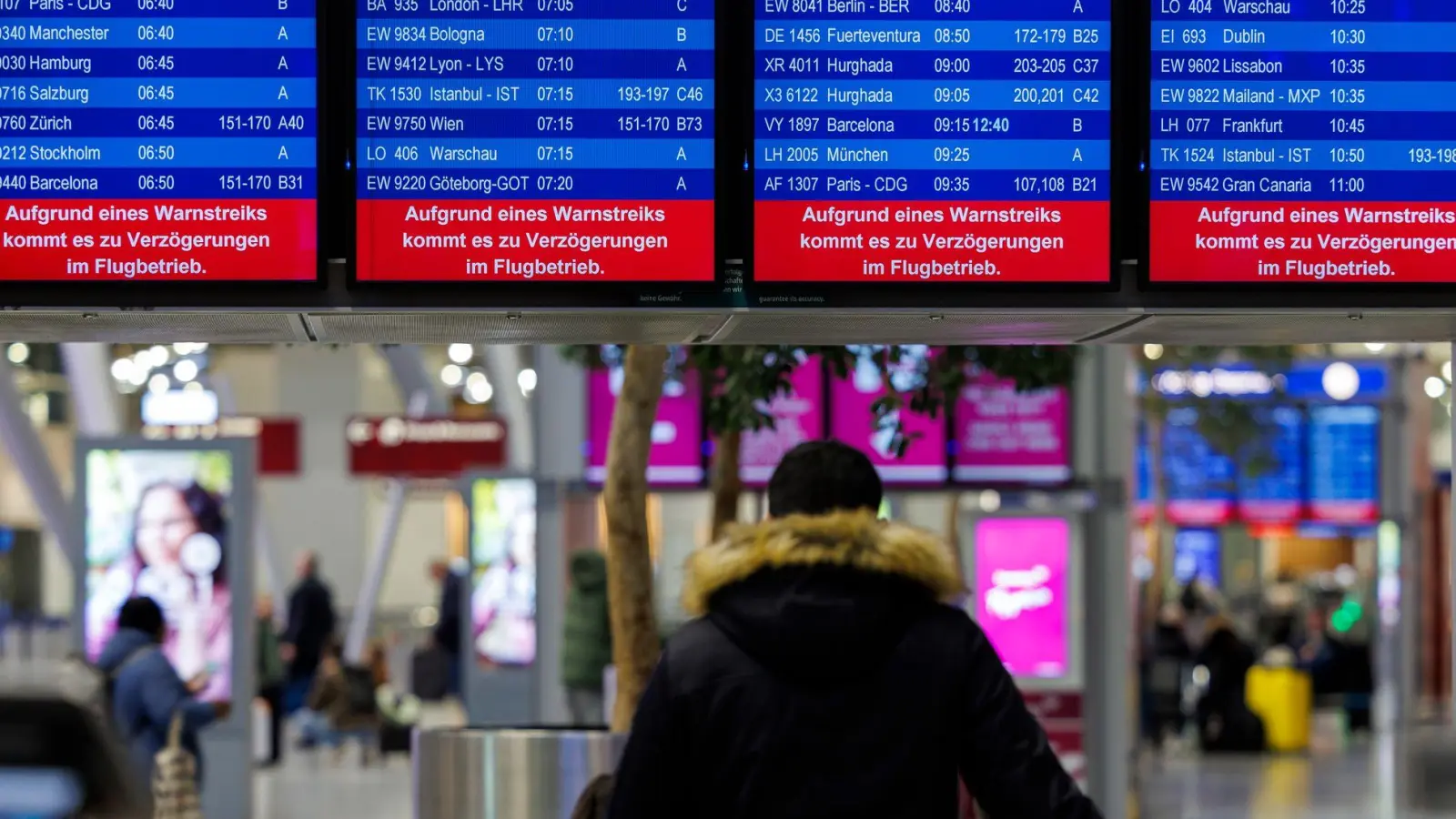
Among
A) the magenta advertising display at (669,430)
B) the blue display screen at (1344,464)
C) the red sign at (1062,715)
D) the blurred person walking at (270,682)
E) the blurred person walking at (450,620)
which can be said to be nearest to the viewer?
the red sign at (1062,715)

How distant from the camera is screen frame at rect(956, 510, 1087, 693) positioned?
12.4 m

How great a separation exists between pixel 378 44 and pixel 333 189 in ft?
1.20

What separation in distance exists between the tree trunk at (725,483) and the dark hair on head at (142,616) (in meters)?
2.44

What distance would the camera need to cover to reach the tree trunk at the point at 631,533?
760 centimetres

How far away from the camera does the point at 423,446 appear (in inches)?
902

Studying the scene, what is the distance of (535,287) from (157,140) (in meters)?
0.98

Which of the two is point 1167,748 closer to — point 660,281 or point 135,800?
point 660,281

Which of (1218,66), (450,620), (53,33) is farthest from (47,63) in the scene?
(450,620)

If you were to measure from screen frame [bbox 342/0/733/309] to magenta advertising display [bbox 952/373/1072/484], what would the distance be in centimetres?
777

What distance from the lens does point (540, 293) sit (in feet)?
16.9

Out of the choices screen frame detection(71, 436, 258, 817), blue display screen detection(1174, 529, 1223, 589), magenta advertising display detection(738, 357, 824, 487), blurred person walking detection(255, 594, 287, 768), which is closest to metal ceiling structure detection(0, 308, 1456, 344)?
magenta advertising display detection(738, 357, 824, 487)

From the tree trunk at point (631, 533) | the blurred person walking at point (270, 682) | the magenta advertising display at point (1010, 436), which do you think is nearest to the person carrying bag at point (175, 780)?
the tree trunk at point (631, 533)

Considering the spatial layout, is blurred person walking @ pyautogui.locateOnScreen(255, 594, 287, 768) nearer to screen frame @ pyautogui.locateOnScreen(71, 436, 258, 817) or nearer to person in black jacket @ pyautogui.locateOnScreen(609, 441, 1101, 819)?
screen frame @ pyautogui.locateOnScreen(71, 436, 258, 817)

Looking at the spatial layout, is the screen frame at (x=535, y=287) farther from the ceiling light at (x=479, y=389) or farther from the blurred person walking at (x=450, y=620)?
the ceiling light at (x=479, y=389)
